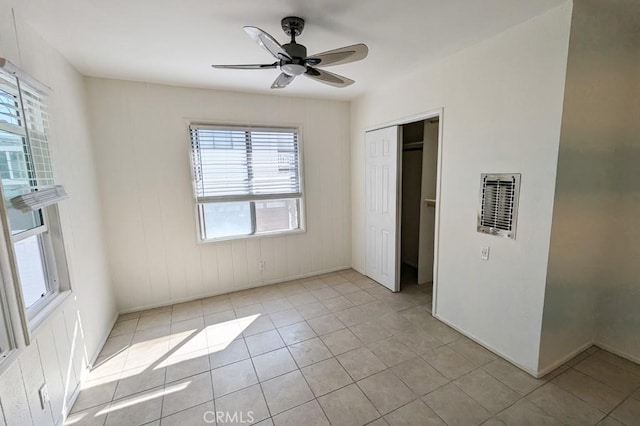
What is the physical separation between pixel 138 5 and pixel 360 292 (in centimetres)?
338

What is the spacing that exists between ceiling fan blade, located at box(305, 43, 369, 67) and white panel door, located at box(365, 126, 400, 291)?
61.4 inches

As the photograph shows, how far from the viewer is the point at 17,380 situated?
1.34 m

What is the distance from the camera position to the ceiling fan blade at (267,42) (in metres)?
1.44

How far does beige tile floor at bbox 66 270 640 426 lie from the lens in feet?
5.76

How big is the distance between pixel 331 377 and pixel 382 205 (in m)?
2.14

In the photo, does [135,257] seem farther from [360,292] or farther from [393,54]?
[393,54]

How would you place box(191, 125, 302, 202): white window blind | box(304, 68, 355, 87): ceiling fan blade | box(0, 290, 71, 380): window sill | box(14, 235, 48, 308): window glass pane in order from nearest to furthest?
box(0, 290, 71, 380): window sill
box(14, 235, 48, 308): window glass pane
box(304, 68, 355, 87): ceiling fan blade
box(191, 125, 302, 202): white window blind

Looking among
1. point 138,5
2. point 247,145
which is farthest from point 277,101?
point 138,5

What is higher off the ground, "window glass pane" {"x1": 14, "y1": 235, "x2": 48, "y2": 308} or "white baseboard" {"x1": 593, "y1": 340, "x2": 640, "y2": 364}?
"window glass pane" {"x1": 14, "y1": 235, "x2": 48, "y2": 308}

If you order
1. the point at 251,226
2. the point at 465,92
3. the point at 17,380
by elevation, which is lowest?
the point at 17,380

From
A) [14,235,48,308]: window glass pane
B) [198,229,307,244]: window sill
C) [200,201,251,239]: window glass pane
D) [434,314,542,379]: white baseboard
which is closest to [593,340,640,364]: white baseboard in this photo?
[434,314,542,379]: white baseboard

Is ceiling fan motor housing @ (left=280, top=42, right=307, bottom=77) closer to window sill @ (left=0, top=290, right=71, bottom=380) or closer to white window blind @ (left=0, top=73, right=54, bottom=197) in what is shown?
white window blind @ (left=0, top=73, right=54, bottom=197)

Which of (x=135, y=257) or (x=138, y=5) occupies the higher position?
(x=138, y=5)

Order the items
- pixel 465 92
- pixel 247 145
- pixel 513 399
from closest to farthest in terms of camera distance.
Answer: pixel 513 399
pixel 465 92
pixel 247 145
